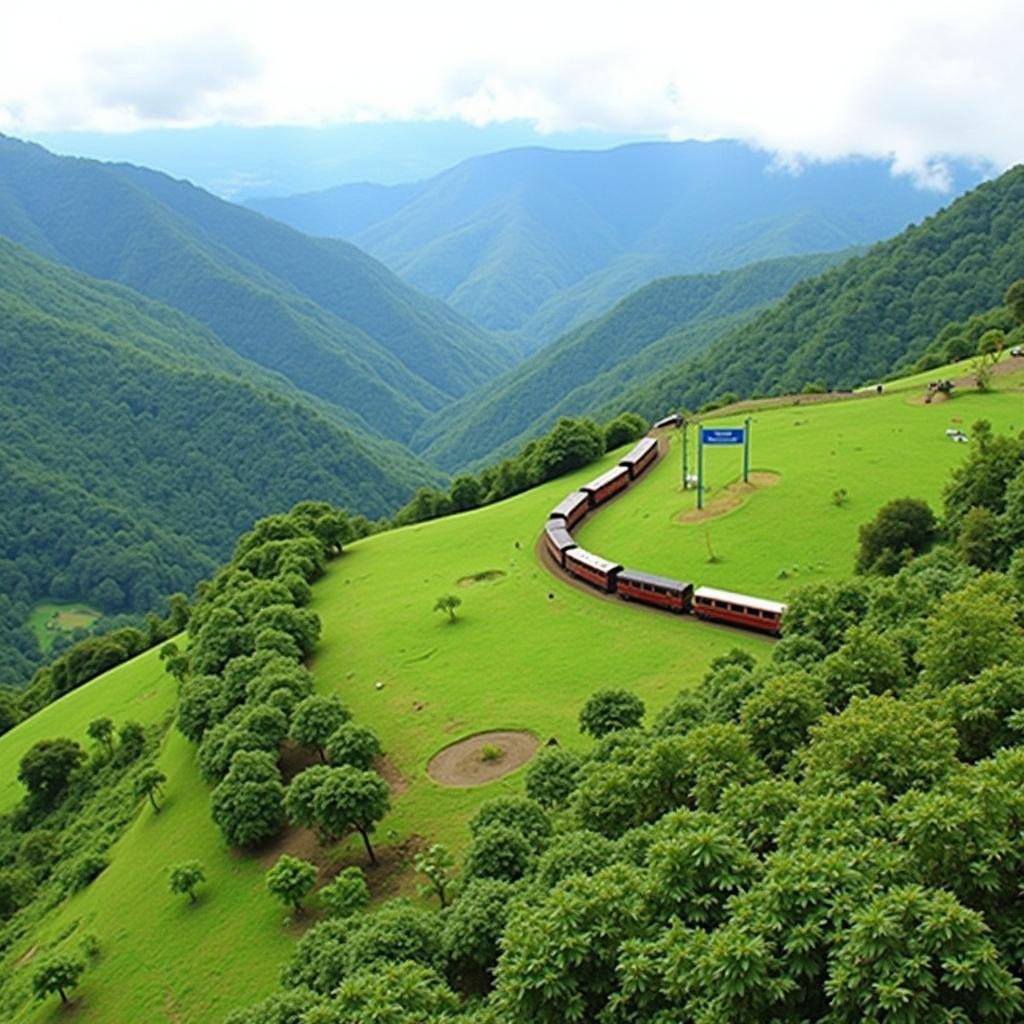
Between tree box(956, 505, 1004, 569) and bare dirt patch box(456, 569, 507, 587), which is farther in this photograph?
bare dirt patch box(456, 569, 507, 587)

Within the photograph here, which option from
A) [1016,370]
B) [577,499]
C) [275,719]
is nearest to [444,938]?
[275,719]

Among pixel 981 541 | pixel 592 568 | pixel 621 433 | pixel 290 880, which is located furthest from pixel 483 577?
pixel 621 433

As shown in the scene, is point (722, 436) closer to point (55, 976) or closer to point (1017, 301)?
point (55, 976)

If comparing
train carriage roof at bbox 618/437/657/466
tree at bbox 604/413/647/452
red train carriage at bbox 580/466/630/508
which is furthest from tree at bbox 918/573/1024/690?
tree at bbox 604/413/647/452

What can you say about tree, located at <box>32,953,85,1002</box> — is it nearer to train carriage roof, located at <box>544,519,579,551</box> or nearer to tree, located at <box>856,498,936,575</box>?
train carriage roof, located at <box>544,519,579,551</box>

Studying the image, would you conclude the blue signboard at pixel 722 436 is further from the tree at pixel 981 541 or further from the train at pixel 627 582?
the tree at pixel 981 541
